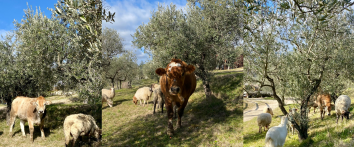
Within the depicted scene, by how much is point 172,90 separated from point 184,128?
122cm

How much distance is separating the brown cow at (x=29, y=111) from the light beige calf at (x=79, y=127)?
4.13 ft

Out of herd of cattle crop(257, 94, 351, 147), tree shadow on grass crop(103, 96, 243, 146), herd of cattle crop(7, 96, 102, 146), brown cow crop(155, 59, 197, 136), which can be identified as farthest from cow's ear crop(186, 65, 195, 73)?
herd of cattle crop(257, 94, 351, 147)

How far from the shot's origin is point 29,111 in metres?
5.14

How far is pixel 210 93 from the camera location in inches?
186

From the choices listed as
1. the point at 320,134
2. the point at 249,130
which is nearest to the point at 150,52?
the point at 249,130

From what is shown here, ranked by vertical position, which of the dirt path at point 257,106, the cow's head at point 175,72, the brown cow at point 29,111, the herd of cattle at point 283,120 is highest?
the cow's head at point 175,72

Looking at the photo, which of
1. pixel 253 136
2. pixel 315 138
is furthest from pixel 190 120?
pixel 315 138

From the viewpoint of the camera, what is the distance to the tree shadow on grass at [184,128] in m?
3.35

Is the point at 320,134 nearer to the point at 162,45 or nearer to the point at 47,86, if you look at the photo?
the point at 162,45

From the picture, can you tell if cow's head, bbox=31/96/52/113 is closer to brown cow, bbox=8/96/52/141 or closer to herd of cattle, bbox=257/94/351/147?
brown cow, bbox=8/96/52/141

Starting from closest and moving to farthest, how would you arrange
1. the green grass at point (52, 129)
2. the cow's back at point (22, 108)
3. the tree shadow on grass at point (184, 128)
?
the tree shadow on grass at point (184, 128) → the green grass at point (52, 129) → the cow's back at point (22, 108)

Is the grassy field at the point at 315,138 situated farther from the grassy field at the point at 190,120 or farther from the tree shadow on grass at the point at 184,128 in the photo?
the tree shadow on grass at the point at 184,128

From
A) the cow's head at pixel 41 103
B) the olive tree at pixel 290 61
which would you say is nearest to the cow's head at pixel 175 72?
the olive tree at pixel 290 61

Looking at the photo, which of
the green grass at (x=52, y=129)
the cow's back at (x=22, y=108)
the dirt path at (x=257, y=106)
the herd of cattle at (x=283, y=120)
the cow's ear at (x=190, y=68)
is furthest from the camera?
the dirt path at (x=257, y=106)
